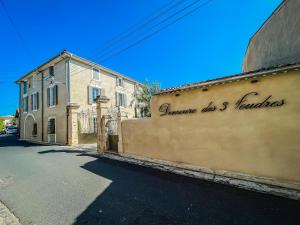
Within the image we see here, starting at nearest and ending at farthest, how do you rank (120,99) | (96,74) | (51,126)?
(51,126), (96,74), (120,99)

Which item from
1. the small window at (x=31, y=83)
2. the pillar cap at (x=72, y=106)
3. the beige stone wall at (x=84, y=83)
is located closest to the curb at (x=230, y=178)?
the pillar cap at (x=72, y=106)

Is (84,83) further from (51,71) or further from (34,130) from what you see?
(34,130)

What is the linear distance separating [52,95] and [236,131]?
18175 millimetres

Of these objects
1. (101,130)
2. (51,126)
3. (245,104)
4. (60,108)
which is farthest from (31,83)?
(245,104)

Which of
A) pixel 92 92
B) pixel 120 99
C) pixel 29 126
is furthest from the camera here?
pixel 120 99

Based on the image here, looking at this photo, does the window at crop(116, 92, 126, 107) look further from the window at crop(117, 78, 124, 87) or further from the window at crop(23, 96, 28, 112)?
the window at crop(23, 96, 28, 112)

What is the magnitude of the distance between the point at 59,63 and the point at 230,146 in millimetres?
17850

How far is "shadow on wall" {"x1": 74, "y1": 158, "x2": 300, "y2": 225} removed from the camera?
3.40 m

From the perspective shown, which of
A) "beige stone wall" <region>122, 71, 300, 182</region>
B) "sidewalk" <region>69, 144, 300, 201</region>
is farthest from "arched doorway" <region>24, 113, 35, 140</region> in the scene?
"beige stone wall" <region>122, 71, 300, 182</region>

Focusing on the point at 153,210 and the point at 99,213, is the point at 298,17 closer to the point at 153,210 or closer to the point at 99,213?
the point at 153,210

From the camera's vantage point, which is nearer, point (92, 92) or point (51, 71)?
point (92, 92)

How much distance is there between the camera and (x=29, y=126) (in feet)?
70.9

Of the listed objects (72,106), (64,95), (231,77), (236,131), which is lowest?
(236,131)

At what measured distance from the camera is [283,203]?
398cm
